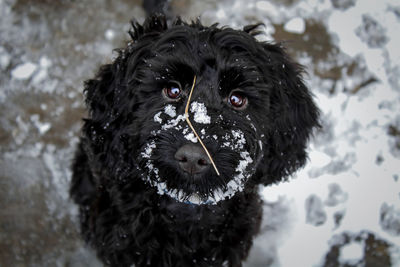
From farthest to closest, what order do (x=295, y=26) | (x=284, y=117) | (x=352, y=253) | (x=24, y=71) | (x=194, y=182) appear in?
(x=295, y=26), (x=24, y=71), (x=352, y=253), (x=284, y=117), (x=194, y=182)

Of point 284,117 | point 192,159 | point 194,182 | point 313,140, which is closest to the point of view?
point 192,159

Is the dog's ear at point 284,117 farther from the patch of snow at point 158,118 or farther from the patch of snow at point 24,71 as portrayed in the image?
the patch of snow at point 24,71

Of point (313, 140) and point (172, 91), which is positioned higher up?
point (313, 140)

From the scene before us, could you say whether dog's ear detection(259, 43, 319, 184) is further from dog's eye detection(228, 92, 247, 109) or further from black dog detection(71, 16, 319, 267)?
dog's eye detection(228, 92, 247, 109)

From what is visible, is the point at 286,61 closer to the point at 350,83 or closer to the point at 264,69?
the point at 264,69

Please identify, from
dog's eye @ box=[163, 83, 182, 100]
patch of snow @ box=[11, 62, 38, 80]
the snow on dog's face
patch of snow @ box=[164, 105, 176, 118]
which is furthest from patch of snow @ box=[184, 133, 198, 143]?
patch of snow @ box=[11, 62, 38, 80]

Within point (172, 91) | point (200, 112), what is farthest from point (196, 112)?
point (172, 91)

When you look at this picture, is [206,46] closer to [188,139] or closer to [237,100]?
[237,100]
